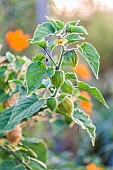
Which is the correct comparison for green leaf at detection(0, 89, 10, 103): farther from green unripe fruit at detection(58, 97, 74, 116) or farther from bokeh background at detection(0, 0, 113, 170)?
bokeh background at detection(0, 0, 113, 170)

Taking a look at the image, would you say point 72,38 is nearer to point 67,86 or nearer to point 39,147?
point 67,86

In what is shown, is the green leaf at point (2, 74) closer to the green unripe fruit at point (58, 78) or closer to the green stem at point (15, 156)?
the green stem at point (15, 156)

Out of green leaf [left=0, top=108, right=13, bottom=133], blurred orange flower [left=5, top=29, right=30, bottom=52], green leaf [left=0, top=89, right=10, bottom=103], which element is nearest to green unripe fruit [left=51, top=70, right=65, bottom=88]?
green leaf [left=0, top=108, right=13, bottom=133]

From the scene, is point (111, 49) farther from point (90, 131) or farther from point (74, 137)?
point (90, 131)

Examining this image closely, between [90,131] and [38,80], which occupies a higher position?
[38,80]

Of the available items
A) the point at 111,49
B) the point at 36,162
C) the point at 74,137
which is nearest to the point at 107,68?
the point at 111,49
